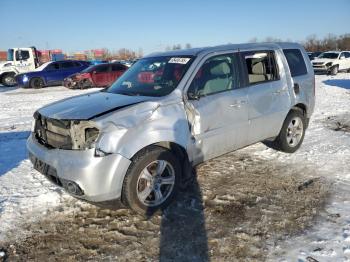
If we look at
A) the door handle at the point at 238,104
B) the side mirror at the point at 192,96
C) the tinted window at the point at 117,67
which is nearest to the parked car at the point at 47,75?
the tinted window at the point at 117,67

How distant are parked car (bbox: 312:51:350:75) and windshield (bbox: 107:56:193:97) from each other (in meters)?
22.3

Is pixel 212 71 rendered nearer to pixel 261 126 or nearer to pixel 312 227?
pixel 261 126

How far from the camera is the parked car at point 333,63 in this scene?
24312 mm

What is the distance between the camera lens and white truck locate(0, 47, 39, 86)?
77.0ft

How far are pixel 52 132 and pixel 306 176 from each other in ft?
11.3

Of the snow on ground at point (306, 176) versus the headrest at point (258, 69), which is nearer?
the snow on ground at point (306, 176)

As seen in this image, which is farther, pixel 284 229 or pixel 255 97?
pixel 255 97

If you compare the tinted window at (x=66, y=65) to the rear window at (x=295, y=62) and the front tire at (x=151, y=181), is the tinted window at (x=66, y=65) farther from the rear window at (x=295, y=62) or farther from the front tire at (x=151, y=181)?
the front tire at (x=151, y=181)

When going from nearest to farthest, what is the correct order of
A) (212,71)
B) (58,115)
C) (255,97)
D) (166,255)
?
(166,255) → (58,115) → (212,71) → (255,97)

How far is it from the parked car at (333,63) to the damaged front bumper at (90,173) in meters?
24.0

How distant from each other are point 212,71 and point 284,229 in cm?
210

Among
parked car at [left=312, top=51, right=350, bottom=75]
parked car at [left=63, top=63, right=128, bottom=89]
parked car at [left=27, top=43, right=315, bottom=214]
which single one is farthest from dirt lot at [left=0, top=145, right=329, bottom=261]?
parked car at [left=312, top=51, right=350, bottom=75]

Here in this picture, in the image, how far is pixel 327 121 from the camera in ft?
27.8

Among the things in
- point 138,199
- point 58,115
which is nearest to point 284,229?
point 138,199
